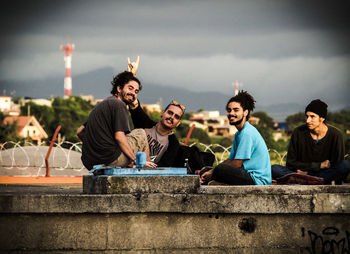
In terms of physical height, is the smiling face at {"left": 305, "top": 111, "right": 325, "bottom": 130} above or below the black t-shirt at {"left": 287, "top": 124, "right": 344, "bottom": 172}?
above

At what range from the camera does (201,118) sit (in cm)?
18525

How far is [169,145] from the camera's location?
7.42 meters

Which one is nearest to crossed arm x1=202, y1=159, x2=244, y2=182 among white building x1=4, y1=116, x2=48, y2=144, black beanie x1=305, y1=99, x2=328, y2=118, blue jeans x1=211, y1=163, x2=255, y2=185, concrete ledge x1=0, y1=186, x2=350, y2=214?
blue jeans x1=211, y1=163, x2=255, y2=185

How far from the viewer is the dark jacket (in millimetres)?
7223

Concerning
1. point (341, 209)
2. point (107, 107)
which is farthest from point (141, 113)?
point (341, 209)

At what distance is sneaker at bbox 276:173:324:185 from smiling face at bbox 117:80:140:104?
218cm

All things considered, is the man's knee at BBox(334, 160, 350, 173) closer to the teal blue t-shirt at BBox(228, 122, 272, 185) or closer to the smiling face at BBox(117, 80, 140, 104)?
the teal blue t-shirt at BBox(228, 122, 272, 185)

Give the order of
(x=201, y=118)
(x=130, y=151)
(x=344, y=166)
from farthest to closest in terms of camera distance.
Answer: (x=201, y=118)
(x=344, y=166)
(x=130, y=151)

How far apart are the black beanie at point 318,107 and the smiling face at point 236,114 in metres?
1.29

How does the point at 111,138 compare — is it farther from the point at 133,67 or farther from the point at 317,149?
the point at 317,149

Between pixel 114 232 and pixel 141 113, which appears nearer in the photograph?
pixel 114 232

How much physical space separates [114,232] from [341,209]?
2225 mm

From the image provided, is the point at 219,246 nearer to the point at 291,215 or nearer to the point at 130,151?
the point at 291,215

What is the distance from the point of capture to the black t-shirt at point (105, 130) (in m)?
6.23
